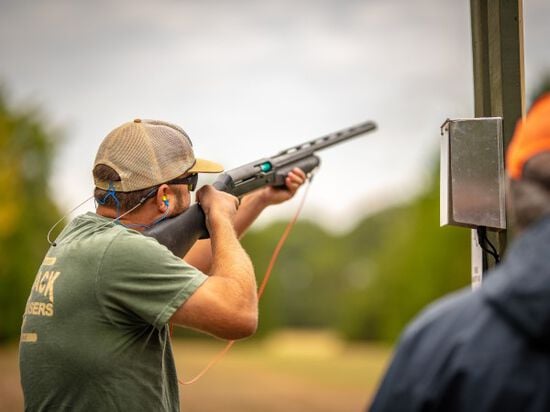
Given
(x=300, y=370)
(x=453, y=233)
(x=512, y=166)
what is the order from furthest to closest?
(x=453, y=233)
(x=300, y=370)
(x=512, y=166)

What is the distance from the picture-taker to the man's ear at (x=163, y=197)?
3.64 metres

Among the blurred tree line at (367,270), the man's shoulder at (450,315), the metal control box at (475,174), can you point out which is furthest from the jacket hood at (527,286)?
the blurred tree line at (367,270)

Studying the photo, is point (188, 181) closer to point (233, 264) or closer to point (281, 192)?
point (233, 264)

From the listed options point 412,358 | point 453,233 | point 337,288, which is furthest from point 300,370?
point 337,288

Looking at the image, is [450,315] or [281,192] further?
[281,192]

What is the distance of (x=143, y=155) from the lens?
357 centimetres

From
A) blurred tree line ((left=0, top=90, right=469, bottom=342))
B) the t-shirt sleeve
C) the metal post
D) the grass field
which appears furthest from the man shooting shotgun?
blurred tree line ((left=0, top=90, right=469, bottom=342))

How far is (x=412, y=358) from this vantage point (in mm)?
1891

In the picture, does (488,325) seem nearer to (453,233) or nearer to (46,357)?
(46,357)

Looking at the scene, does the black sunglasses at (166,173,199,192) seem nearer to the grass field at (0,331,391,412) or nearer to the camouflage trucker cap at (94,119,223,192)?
the camouflage trucker cap at (94,119,223,192)

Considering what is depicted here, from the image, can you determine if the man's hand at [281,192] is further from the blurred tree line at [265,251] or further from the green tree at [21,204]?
the green tree at [21,204]

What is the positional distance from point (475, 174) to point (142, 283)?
156 centimetres

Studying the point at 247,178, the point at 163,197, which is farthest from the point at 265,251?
the point at 163,197

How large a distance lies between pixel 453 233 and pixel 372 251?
3917cm
